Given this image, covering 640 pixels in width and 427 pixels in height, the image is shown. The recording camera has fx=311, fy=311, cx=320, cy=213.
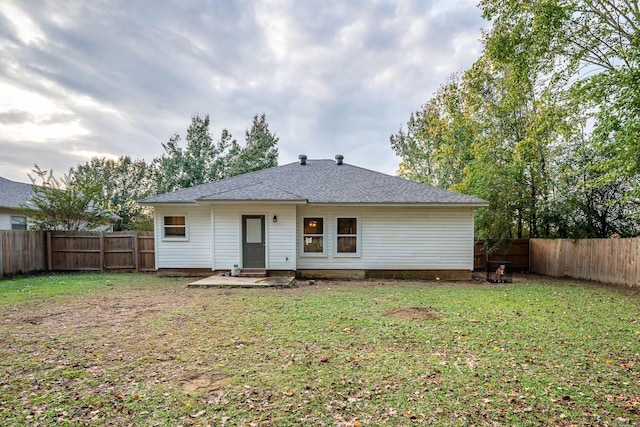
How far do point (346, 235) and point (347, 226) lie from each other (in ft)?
1.13

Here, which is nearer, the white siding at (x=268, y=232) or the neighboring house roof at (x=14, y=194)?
the white siding at (x=268, y=232)

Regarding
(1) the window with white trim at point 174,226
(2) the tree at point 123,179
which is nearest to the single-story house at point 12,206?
(1) the window with white trim at point 174,226

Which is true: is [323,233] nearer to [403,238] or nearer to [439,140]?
[403,238]

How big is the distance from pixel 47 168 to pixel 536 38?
20.7 meters

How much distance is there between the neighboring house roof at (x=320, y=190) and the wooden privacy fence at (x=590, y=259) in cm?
440

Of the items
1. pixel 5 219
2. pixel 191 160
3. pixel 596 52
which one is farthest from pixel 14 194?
pixel 596 52

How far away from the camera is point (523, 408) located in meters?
3.01

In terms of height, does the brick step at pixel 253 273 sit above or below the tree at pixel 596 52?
below

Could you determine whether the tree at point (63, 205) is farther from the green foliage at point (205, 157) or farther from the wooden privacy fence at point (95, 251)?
the green foliage at point (205, 157)

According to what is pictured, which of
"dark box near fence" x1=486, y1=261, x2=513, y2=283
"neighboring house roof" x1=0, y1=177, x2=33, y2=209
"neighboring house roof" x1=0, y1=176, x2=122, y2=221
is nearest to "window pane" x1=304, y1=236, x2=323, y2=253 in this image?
"dark box near fence" x1=486, y1=261, x2=513, y2=283

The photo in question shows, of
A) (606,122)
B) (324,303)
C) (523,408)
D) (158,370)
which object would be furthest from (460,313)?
(606,122)

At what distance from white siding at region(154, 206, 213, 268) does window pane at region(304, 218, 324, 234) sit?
3.75 metres

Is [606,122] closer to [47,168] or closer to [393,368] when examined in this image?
[393,368]

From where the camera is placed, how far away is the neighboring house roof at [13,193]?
16.0 metres
